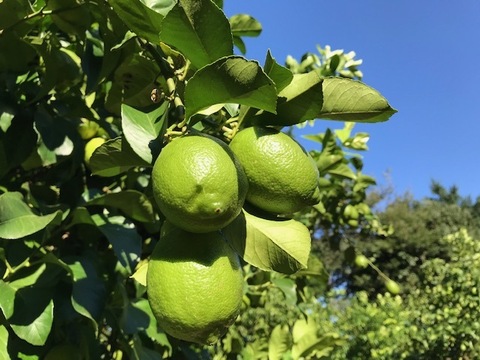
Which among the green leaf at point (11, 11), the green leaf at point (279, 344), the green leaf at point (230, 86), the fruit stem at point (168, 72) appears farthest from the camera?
the green leaf at point (279, 344)

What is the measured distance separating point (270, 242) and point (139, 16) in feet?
1.23

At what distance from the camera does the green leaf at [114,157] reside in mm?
697

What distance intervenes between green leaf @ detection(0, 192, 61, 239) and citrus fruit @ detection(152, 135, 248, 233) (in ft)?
1.16

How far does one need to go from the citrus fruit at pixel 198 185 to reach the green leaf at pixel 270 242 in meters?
0.07

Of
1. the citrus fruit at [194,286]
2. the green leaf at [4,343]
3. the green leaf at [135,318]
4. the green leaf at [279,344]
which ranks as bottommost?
the green leaf at [279,344]

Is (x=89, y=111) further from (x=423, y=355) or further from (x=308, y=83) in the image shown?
(x=423, y=355)

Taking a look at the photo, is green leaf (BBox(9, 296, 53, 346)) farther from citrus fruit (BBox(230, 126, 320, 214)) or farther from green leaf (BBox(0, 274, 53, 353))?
citrus fruit (BBox(230, 126, 320, 214))

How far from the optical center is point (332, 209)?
2.24 meters

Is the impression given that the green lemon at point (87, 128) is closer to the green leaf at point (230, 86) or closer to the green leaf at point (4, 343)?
the green leaf at point (4, 343)

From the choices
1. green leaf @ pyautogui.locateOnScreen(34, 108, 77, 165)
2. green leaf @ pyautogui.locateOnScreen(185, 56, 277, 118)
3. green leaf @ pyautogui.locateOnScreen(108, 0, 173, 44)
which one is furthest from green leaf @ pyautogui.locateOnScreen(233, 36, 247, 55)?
green leaf @ pyautogui.locateOnScreen(185, 56, 277, 118)

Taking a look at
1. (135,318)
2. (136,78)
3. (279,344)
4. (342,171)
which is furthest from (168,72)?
(279,344)

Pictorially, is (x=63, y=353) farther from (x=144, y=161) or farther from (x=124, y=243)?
(x=144, y=161)

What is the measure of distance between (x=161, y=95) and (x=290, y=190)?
30 centimetres

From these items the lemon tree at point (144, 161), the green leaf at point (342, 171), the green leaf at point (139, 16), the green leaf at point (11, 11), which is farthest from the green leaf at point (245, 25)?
the green leaf at point (139, 16)
